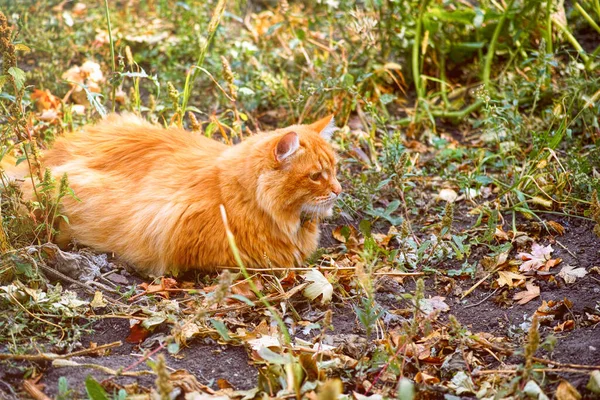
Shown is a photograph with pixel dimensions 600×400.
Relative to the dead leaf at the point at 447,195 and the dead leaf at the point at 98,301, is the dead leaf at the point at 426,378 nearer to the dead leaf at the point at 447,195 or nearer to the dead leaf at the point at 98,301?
the dead leaf at the point at 98,301

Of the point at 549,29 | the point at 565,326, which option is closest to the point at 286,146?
the point at 565,326

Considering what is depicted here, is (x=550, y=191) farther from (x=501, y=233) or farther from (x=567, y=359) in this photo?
(x=567, y=359)

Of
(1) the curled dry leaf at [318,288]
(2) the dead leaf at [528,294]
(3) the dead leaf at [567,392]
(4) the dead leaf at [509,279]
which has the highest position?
(1) the curled dry leaf at [318,288]

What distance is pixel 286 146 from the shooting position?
3.12 meters

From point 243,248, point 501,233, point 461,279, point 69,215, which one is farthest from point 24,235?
point 501,233

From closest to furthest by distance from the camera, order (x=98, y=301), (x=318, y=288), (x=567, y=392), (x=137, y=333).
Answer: (x=567, y=392) < (x=137, y=333) < (x=98, y=301) < (x=318, y=288)

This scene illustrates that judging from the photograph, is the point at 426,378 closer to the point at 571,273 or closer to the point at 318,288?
the point at 318,288

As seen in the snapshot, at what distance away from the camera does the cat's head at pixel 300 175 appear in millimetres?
3158

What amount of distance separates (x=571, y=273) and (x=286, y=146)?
1.47m

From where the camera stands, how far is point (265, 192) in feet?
10.5

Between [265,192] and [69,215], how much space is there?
1.02m

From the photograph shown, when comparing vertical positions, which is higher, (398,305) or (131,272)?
(131,272)

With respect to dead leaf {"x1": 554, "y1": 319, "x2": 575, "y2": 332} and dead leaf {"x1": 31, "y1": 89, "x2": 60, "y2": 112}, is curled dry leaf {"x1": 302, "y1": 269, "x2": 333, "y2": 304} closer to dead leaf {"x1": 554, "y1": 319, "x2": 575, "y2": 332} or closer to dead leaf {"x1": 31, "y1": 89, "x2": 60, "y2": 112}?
dead leaf {"x1": 554, "y1": 319, "x2": 575, "y2": 332}

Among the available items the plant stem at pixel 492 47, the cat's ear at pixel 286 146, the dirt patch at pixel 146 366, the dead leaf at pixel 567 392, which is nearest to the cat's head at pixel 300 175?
the cat's ear at pixel 286 146
